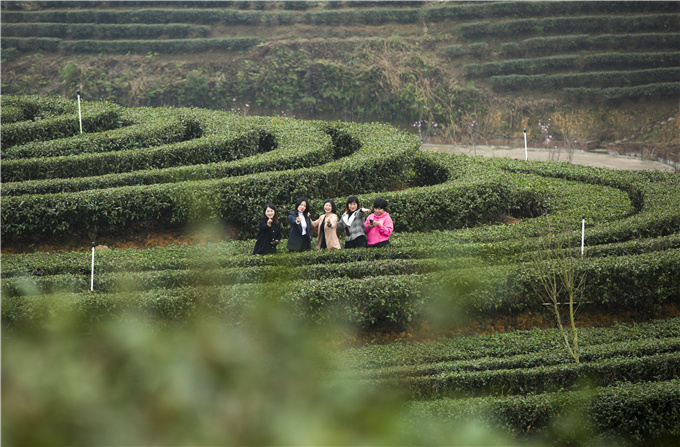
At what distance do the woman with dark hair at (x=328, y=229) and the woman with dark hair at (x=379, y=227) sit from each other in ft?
1.70

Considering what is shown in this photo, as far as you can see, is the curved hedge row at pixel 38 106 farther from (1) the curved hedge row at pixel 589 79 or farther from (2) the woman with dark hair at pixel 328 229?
(1) the curved hedge row at pixel 589 79

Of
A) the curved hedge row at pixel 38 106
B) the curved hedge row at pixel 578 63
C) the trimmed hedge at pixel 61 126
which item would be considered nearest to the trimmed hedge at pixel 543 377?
the trimmed hedge at pixel 61 126

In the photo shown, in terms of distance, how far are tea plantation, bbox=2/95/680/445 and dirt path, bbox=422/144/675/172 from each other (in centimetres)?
867

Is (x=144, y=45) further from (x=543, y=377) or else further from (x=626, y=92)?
(x=543, y=377)

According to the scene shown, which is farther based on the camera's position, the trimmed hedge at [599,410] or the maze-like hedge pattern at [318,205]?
the maze-like hedge pattern at [318,205]

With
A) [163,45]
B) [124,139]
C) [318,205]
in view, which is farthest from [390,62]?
[318,205]

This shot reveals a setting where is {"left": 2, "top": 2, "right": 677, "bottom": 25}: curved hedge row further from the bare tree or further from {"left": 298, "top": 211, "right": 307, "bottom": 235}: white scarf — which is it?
{"left": 298, "top": 211, "right": 307, "bottom": 235}: white scarf

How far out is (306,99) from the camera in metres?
33.3

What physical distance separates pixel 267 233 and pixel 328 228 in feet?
3.16

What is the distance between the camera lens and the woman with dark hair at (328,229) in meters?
10.1

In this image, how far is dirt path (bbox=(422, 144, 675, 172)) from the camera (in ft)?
75.4

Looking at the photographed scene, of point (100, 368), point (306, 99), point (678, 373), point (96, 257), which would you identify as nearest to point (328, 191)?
point (96, 257)

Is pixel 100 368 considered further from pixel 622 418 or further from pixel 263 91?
pixel 263 91

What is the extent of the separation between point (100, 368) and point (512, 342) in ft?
24.0
